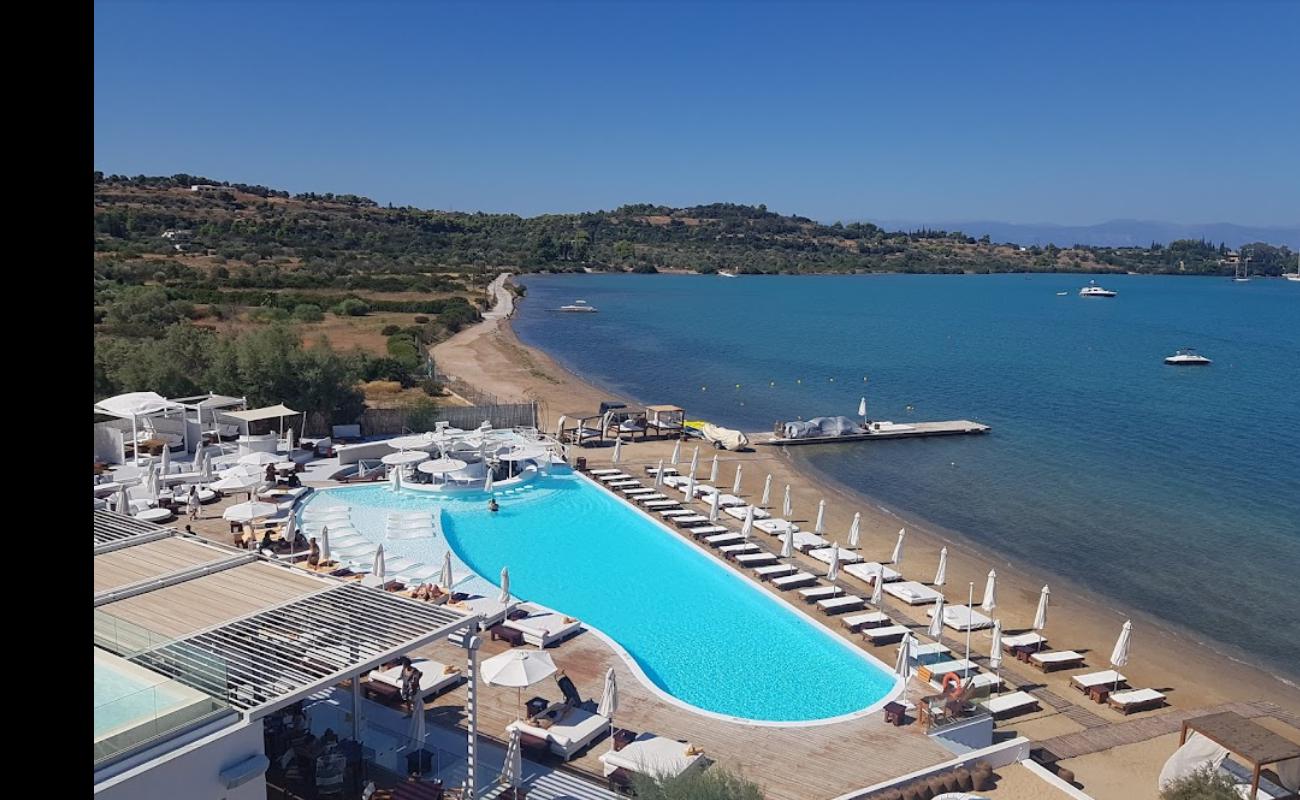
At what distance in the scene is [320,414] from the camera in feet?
87.1

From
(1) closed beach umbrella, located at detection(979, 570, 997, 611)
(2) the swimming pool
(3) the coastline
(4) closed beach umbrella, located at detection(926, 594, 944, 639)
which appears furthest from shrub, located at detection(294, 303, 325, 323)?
(4) closed beach umbrella, located at detection(926, 594, 944, 639)

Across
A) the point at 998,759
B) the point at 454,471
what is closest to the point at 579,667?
the point at 998,759

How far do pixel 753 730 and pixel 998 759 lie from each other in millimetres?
3011

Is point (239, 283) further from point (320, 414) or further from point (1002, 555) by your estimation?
point (1002, 555)

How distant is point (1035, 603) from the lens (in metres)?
18.6

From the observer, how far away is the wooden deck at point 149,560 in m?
9.97

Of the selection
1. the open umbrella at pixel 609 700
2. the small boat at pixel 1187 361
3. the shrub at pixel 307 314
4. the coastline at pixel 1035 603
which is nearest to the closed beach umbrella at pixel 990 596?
the coastline at pixel 1035 603

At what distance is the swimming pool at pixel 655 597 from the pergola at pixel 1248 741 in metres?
3.95

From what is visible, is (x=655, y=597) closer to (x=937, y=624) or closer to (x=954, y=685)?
(x=937, y=624)

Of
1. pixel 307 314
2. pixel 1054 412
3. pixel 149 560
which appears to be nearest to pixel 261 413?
pixel 149 560

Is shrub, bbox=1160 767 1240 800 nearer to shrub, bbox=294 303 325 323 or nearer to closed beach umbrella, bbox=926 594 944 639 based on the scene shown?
closed beach umbrella, bbox=926 594 944 639

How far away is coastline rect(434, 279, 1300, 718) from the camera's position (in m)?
15.6

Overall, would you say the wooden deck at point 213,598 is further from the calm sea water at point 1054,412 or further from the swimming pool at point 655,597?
the calm sea water at point 1054,412

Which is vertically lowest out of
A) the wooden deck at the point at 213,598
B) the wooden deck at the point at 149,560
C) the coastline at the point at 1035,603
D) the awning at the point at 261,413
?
the coastline at the point at 1035,603
